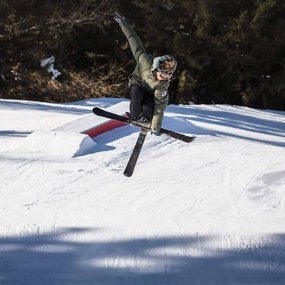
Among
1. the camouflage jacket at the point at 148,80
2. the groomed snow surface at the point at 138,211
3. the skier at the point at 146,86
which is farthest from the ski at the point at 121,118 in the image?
the groomed snow surface at the point at 138,211

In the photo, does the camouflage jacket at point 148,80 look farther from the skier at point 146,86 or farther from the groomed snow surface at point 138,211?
the groomed snow surface at point 138,211

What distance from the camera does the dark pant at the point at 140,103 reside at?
509cm

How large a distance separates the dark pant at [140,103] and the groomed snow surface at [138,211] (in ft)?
2.57

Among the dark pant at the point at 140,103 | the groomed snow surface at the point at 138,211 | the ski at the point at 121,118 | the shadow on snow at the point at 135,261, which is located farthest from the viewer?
the ski at the point at 121,118

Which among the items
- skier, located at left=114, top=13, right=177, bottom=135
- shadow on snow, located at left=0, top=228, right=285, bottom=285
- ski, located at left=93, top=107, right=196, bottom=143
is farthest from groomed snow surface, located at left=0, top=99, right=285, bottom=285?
skier, located at left=114, top=13, right=177, bottom=135

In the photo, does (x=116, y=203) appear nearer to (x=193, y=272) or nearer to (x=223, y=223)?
(x=223, y=223)

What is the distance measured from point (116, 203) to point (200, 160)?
184cm

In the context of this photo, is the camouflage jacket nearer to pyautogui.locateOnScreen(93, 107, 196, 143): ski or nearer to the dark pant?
the dark pant

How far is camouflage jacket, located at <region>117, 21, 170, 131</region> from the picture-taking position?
4.94 meters

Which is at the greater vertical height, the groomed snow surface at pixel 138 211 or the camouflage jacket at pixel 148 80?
the camouflage jacket at pixel 148 80

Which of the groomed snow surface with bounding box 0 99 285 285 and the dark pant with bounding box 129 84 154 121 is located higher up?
the dark pant with bounding box 129 84 154 121

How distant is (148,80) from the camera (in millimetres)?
4977

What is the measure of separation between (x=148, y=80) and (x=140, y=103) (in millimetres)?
305

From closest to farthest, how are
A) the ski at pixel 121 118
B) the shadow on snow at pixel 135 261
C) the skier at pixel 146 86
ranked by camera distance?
1. the shadow on snow at pixel 135 261
2. the skier at pixel 146 86
3. the ski at pixel 121 118
